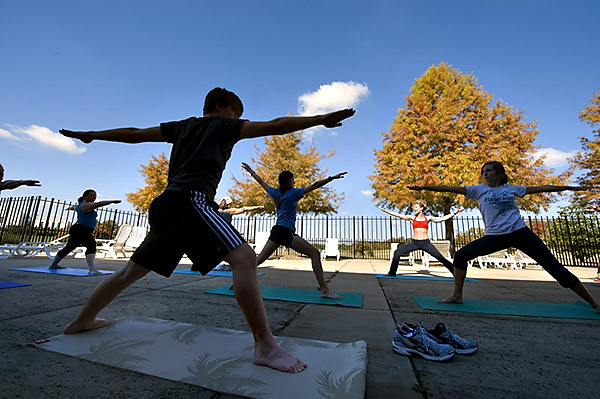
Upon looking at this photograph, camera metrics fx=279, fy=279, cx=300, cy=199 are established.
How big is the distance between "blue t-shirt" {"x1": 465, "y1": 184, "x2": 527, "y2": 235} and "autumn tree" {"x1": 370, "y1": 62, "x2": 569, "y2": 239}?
10.2 meters

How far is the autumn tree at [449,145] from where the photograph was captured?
43.3ft

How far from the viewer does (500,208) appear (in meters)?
3.39

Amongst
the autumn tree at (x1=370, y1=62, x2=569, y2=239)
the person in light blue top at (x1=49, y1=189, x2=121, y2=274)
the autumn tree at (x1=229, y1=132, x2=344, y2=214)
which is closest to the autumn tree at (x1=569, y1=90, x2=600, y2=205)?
the autumn tree at (x1=370, y1=62, x2=569, y2=239)

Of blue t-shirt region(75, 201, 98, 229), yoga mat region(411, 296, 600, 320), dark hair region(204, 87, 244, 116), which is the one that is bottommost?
yoga mat region(411, 296, 600, 320)

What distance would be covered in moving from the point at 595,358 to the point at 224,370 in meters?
2.29

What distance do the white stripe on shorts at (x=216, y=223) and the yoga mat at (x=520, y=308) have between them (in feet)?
8.45

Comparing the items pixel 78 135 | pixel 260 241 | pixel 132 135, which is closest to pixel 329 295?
pixel 132 135

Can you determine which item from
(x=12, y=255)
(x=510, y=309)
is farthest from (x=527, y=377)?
(x=12, y=255)

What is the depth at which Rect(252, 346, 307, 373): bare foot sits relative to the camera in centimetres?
145

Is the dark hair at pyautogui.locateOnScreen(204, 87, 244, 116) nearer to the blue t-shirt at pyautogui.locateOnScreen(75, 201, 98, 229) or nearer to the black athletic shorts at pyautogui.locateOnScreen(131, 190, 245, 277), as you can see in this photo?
the black athletic shorts at pyautogui.locateOnScreen(131, 190, 245, 277)

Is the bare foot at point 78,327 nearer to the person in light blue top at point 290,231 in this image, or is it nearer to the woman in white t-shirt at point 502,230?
the person in light blue top at point 290,231

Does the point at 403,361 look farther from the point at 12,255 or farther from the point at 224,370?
the point at 12,255

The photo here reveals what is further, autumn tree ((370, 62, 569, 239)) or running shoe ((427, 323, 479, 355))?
autumn tree ((370, 62, 569, 239))

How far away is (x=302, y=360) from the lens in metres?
1.58
